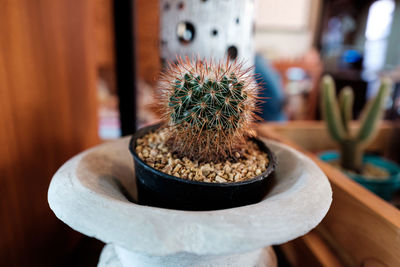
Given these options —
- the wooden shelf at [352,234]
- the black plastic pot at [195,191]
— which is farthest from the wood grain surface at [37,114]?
the wooden shelf at [352,234]

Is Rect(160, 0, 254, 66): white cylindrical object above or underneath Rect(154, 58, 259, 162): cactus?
above

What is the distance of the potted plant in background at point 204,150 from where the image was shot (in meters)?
0.40

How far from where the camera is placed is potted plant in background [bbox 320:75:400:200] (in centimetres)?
87

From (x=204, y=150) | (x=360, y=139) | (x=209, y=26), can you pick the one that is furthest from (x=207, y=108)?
(x=360, y=139)

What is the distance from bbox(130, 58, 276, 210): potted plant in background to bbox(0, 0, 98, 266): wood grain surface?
0.81 feet

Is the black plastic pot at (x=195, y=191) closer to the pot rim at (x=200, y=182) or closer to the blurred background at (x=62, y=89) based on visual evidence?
the pot rim at (x=200, y=182)

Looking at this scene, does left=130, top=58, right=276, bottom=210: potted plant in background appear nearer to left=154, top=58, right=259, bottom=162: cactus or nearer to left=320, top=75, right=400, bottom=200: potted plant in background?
left=154, top=58, right=259, bottom=162: cactus

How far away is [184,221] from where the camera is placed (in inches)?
12.5

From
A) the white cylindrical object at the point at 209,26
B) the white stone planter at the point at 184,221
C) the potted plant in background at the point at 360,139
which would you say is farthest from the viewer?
the potted plant in background at the point at 360,139

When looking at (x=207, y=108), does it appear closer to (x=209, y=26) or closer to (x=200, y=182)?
(x=200, y=182)

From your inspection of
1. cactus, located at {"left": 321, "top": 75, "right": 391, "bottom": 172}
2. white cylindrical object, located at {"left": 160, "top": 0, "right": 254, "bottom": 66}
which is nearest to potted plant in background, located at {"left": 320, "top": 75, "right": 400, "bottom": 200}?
cactus, located at {"left": 321, "top": 75, "right": 391, "bottom": 172}

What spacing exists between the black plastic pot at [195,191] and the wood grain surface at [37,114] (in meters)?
0.27

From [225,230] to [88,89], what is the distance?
0.66 m

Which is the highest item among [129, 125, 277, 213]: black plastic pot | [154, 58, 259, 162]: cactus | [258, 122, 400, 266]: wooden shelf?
[154, 58, 259, 162]: cactus
